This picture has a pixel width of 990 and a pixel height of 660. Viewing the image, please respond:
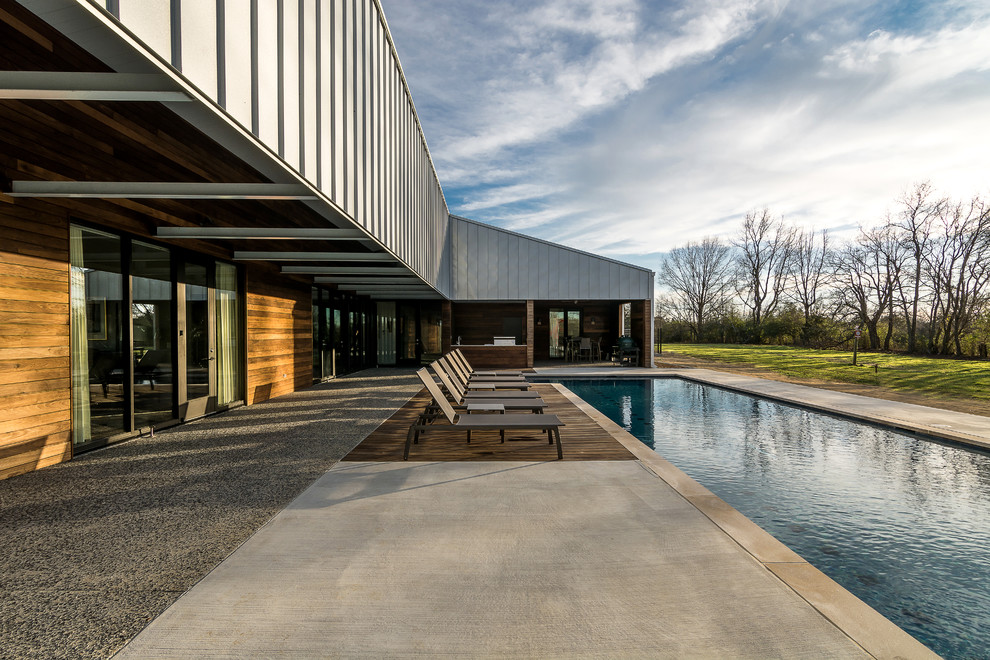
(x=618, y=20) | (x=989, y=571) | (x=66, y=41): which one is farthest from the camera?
(x=618, y=20)

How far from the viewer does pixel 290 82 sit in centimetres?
309

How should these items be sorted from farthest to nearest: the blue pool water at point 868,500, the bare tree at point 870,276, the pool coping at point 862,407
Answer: the bare tree at point 870,276
the pool coping at point 862,407
the blue pool water at point 868,500

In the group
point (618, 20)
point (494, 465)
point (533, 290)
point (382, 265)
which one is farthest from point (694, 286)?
point (494, 465)

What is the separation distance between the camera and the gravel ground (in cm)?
216

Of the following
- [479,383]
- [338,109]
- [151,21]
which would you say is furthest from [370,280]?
[151,21]

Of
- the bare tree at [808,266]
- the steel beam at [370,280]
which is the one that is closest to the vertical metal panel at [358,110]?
the steel beam at [370,280]

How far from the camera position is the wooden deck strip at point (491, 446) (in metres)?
5.00

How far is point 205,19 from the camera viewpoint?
2.15 metres

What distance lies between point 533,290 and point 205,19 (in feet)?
49.7

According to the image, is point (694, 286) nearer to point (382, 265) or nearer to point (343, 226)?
point (382, 265)

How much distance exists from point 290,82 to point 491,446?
4.33 meters

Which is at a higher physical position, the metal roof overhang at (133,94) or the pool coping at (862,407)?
the metal roof overhang at (133,94)

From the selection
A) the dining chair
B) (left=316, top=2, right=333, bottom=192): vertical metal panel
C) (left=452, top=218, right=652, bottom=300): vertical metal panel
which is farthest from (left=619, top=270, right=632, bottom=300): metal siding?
(left=316, top=2, right=333, bottom=192): vertical metal panel

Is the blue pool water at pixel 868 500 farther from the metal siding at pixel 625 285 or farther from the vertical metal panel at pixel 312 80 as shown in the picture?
the metal siding at pixel 625 285
